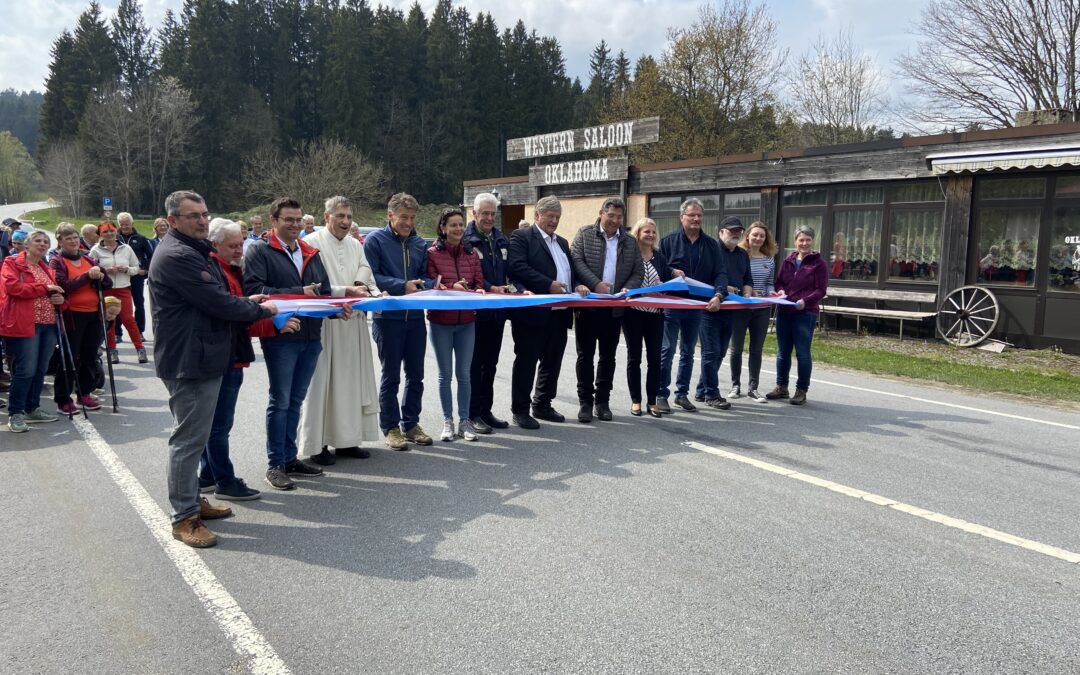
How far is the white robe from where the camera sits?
235 inches

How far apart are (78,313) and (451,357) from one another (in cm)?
450

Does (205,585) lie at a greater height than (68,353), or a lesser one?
lesser

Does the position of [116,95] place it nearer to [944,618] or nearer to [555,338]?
[555,338]

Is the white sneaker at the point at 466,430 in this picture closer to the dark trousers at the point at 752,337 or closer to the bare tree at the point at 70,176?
the dark trousers at the point at 752,337

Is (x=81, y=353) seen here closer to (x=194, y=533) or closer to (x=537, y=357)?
(x=194, y=533)

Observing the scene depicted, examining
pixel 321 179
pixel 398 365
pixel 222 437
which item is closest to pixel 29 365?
pixel 222 437

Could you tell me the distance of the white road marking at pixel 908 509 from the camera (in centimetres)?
450

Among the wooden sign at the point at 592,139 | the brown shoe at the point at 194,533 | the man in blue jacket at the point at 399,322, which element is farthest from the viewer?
the wooden sign at the point at 592,139

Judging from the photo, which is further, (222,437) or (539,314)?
(539,314)

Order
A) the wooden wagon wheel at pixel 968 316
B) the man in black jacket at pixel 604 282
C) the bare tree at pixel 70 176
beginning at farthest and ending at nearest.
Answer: the bare tree at pixel 70 176
the wooden wagon wheel at pixel 968 316
the man in black jacket at pixel 604 282

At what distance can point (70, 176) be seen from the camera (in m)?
61.1

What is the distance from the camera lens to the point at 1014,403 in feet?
29.9

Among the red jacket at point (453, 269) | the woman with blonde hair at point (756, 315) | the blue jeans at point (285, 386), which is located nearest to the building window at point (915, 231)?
the woman with blonde hair at point (756, 315)

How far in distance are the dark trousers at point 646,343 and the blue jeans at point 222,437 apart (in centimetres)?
397
